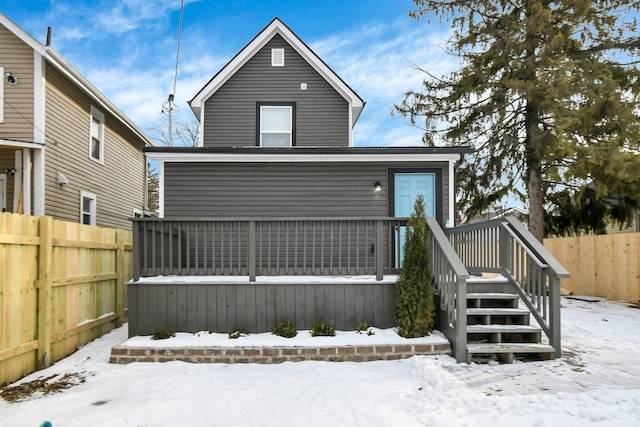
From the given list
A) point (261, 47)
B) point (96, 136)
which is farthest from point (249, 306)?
point (96, 136)

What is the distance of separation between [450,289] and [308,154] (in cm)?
425

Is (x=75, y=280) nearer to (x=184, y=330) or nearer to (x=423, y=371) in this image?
(x=184, y=330)

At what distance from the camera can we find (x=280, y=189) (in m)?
8.40

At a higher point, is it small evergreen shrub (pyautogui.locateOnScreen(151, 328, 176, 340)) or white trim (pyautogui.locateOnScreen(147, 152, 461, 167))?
white trim (pyautogui.locateOnScreen(147, 152, 461, 167))

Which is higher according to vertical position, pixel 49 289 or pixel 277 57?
pixel 277 57

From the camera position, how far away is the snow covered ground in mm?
3174

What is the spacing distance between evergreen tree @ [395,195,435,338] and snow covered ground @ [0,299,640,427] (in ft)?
1.58

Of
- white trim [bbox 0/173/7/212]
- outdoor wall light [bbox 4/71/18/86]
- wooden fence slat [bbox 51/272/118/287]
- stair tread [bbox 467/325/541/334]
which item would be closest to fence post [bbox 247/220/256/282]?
wooden fence slat [bbox 51/272/118/287]

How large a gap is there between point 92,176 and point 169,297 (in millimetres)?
7488

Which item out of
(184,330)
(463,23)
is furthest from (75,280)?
(463,23)

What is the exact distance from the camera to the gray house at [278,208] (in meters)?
5.47

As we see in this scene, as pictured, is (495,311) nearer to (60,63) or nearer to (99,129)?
(60,63)

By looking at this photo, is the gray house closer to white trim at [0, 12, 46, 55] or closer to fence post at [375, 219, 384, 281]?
fence post at [375, 219, 384, 281]

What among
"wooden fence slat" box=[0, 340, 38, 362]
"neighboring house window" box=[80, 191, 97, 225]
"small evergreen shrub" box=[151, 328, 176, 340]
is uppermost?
"neighboring house window" box=[80, 191, 97, 225]
